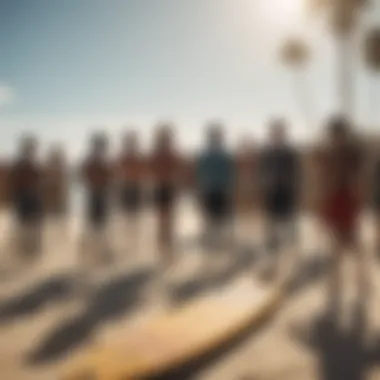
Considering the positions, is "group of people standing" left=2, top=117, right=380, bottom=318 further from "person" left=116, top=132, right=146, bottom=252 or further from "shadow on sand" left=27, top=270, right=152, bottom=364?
"shadow on sand" left=27, top=270, right=152, bottom=364

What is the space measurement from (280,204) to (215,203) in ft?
2.09

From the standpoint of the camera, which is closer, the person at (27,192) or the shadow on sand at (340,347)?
the shadow on sand at (340,347)

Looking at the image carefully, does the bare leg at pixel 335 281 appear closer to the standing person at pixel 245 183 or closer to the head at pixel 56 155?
the standing person at pixel 245 183

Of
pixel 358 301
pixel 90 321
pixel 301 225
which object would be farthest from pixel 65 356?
pixel 301 225

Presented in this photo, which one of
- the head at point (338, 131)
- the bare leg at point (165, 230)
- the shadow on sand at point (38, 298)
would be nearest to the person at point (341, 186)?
the head at point (338, 131)

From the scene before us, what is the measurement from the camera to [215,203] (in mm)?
6066

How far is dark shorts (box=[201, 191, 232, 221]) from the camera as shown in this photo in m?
5.99

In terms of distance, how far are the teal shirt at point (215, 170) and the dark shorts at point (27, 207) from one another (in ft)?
5.66

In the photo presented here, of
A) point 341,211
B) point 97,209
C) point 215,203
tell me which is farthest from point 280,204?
point 97,209

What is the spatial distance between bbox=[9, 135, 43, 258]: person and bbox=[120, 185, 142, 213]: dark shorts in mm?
879

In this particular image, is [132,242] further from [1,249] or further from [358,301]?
[358,301]

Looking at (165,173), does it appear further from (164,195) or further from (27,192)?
(27,192)

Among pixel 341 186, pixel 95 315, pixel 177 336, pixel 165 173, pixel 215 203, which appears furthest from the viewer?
pixel 215 203

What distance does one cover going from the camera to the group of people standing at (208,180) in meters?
4.96
